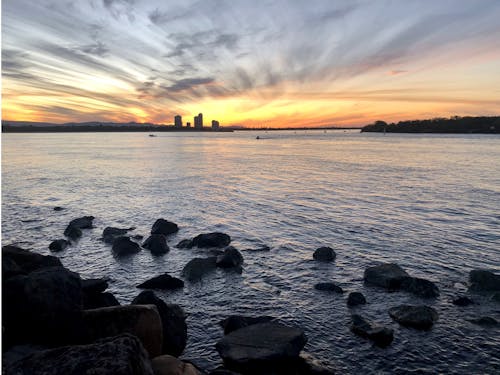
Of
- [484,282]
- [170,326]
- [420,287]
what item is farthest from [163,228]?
[484,282]

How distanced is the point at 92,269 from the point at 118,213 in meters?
13.4

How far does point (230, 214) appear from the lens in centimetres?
3088

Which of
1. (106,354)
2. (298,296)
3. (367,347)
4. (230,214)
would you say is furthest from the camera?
(230,214)

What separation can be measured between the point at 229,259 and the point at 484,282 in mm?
11729

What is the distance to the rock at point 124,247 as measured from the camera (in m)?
20.4

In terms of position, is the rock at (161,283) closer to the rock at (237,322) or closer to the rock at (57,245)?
the rock at (237,322)

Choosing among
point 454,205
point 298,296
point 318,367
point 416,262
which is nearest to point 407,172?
point 454,205

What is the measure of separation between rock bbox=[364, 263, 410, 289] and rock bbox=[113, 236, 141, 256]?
12817 mm

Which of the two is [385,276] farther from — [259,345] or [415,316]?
[259,345]

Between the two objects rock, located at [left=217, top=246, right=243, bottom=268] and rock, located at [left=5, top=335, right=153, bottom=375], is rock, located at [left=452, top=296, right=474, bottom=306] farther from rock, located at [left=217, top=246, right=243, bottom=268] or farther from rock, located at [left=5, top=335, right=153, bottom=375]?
rock, located at [left=5, top=335, right=153, bottom=375]

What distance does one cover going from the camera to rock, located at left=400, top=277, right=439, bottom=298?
49.7ft

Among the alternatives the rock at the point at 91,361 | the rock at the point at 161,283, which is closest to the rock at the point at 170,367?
the rock at the point at 91,361

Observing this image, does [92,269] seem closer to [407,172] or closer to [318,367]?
[318,367]

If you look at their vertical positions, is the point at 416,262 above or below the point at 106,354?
below
